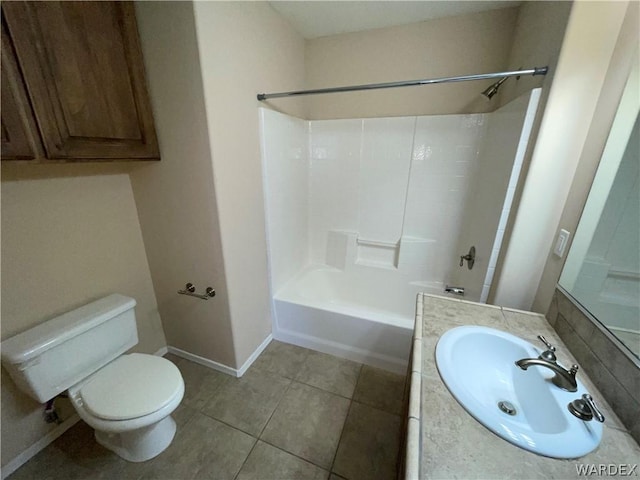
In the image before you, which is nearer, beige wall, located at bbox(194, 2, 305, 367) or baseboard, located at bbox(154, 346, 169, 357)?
beige wall, located at bbox(194, 2, 305, 367)

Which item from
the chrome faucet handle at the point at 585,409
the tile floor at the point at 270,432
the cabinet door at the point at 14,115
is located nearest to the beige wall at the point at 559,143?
the chrome faucet handle at the point at 585,409

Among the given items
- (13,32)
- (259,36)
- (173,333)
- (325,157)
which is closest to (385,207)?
(325,157)

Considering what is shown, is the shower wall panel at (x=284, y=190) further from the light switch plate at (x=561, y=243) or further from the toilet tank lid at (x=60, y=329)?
the light switch plate at (x=561, y=243)

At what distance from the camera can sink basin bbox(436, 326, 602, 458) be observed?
2.05 ft

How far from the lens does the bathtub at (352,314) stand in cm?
176

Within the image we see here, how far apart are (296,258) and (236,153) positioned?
45.8 inches

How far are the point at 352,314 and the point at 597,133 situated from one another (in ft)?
4.99

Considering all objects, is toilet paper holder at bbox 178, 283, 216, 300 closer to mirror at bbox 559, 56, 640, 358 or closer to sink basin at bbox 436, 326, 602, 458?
sink basin at bbox 436, 326, 602, 458

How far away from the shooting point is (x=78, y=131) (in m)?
1.04

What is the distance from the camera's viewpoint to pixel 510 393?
0.91 m

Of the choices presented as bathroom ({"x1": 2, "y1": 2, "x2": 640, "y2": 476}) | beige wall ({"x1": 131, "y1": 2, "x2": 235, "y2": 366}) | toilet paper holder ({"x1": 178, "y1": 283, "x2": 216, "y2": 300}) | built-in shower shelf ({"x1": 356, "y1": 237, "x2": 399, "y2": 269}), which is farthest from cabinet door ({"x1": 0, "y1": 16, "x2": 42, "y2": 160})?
built-in shower shelf ({"x1": 356, "y1": 237, "x2": 399, "y2": 269})

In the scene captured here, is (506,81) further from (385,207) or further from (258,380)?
(258,380)

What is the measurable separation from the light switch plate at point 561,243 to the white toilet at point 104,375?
6.14ft

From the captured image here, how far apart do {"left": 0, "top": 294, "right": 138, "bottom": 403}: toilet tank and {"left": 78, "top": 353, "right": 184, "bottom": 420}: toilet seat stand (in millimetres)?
84
